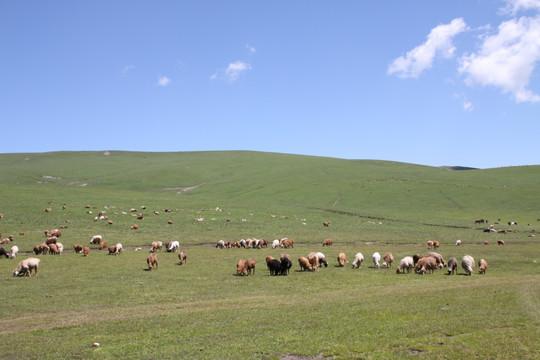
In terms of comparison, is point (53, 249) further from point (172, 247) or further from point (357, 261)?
point (357, 261)

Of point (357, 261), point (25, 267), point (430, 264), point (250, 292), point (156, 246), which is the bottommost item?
point (250, 292)

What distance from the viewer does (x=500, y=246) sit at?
41.6m

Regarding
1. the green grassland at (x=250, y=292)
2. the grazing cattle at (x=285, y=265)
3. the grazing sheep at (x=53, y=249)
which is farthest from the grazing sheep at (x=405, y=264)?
the grazing sheep at (x=53, y=249)

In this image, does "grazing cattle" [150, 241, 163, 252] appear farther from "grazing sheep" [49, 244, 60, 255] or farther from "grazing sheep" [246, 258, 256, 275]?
"grazing sheep" [246, 258, 256, 275]

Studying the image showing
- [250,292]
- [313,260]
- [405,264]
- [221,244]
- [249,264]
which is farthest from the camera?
[221,244]

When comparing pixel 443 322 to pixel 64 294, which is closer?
pixel 443 322

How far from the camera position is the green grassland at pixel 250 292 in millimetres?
10984

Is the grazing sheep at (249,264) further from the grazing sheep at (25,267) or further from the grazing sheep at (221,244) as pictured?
the grazing sheep at (221,244)

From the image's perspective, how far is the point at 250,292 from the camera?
63.3 feet

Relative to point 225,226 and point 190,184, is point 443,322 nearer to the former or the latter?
point 225,226

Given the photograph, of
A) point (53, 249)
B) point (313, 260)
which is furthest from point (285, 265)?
point (53, 249)

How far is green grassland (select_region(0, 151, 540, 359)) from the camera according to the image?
1098 cm

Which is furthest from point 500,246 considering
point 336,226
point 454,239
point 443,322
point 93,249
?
point 93,249

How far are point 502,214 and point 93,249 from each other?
2569 inches
